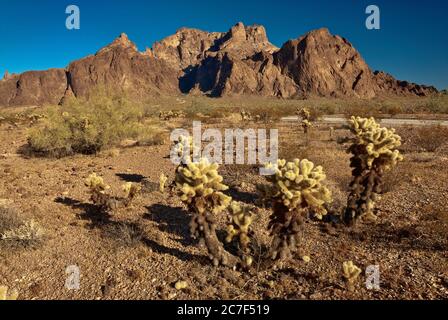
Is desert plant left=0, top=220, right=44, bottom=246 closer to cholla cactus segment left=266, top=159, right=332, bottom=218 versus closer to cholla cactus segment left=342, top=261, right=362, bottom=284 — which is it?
cholla cactus segment left=266, top=159, right=332, bottom=218

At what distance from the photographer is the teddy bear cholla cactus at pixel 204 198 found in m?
4.88

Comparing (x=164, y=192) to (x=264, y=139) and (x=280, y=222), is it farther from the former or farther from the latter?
(x=264, y=139)

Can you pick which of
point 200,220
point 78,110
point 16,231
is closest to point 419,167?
point 200,220

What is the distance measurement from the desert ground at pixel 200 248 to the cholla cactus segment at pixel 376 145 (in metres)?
0.43

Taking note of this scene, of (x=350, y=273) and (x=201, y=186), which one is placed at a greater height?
(x=201, y=186)

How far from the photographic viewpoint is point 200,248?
234 inches

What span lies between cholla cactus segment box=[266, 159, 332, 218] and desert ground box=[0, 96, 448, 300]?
3.54 feet

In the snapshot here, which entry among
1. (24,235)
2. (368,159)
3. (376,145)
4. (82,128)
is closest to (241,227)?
(368,159)

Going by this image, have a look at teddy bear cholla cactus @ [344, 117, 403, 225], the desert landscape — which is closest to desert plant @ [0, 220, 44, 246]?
the desert landscape

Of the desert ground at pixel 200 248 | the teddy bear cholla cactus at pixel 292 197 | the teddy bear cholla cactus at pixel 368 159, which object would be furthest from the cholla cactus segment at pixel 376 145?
the teddy bear cholla cactus at pixel 292 197

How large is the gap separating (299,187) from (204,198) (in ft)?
4.73

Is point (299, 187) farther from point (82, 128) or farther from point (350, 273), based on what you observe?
point (82, 128)

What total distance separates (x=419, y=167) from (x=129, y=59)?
157m

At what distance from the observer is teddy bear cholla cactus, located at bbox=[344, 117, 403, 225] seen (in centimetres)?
611
